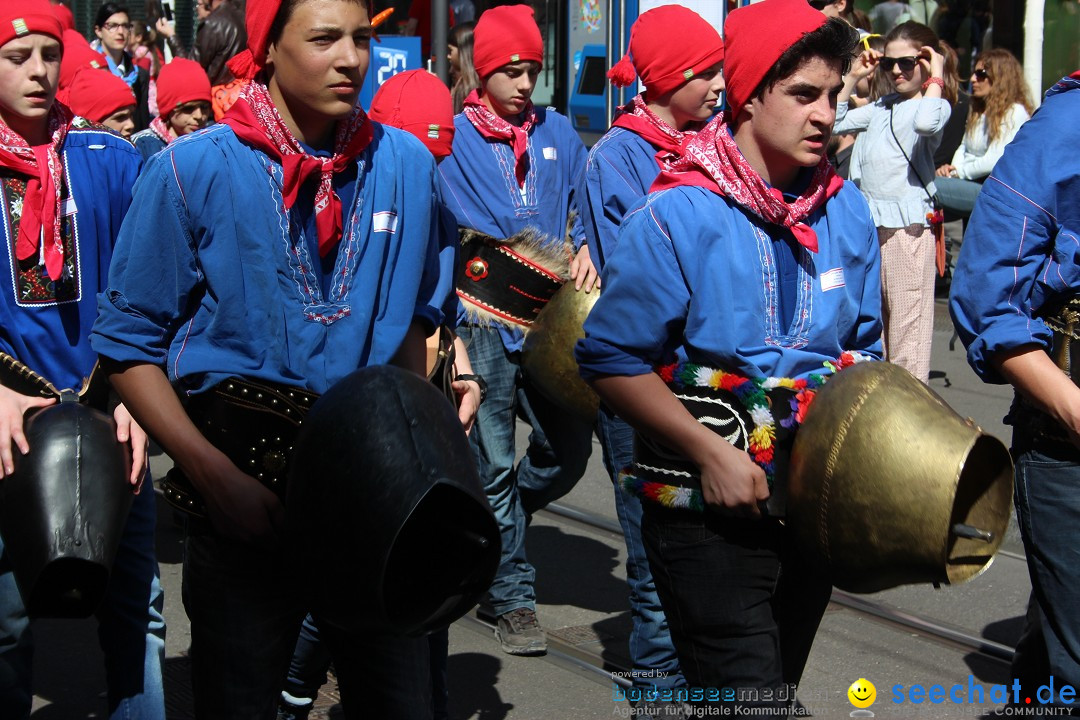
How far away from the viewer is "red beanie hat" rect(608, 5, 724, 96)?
4.71 m

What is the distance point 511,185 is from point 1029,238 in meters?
2.46

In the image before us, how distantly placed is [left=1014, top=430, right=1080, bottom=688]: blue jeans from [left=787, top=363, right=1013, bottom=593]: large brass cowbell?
0.51m

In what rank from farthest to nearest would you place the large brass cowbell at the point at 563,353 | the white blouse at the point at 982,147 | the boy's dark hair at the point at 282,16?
the white blouse at the point at 982,147
the large brass cowbell at the point at 563,353
the boy's dark hair at the point at 282,16

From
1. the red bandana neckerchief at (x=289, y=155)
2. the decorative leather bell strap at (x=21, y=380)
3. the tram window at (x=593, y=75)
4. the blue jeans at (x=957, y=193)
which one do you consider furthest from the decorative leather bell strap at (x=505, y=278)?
the tram window at (x=593, y=75)

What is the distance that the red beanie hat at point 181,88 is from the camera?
6887mm

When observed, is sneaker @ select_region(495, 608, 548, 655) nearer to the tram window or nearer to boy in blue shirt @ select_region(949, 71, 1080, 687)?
boy in blue shirt @ select_region(949, 71, 1080, 687)

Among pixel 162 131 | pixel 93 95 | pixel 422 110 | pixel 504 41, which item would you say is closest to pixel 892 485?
pixel 422 110

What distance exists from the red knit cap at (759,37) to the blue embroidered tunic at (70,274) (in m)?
1.59

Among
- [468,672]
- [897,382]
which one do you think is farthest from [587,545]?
[897,382]

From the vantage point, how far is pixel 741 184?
3000mm

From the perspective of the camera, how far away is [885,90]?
8.98 meters

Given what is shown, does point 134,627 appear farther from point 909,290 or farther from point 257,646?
point 909,290

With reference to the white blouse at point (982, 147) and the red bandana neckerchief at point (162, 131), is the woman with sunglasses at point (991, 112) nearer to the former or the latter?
the white blouse at point (982, 147)

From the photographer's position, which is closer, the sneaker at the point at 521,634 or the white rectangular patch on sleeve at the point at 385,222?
the white rectangular patch on sleeve at the point at 385,222
